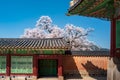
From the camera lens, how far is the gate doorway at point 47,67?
25.3 m

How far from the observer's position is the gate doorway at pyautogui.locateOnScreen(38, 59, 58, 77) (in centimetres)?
2533

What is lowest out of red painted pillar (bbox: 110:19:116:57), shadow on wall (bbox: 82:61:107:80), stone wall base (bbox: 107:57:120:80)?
shadow on wall (bbox: 82:61:107:80)

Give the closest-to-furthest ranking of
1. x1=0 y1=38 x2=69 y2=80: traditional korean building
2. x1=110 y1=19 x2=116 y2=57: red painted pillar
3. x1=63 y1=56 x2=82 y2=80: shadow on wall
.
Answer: x1=110 y1=19 x2=116 y2=57: red painted pillar < x1=0 y1=38 x2=69 y2=80: traditional korean building < x1=63 y1=56 x2=82 y2=80: shadow on wall

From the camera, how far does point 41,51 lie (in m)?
23.1

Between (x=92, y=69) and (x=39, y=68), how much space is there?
18.0 feet

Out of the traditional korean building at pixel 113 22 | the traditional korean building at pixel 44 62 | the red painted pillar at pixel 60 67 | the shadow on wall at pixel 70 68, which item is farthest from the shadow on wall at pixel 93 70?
the traditional korean building at pixel 113 22

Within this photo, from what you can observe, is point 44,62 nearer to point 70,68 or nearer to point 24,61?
point 24,61

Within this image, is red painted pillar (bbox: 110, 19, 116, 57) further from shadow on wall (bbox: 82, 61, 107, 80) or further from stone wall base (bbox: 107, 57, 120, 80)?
shadow on wall (bbox: 82, 61, 107, 80)

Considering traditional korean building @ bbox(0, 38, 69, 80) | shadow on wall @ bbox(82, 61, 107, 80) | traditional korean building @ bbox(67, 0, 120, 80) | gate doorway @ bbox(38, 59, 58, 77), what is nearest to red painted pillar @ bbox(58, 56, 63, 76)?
traditional korean building @ bbox(0, 38, 69, 80)

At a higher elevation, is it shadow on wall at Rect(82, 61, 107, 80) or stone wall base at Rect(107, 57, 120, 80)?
stone wall base at Rect(107, 57, 120, 80)

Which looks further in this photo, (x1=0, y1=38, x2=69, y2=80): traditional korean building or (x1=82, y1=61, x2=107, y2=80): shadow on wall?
(x1=82, y1=61, x2=107, y2=80): shadow on wall

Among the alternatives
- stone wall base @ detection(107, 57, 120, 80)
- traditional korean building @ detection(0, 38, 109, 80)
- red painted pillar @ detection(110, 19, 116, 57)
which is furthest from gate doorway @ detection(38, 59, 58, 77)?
stone wall base @ detection(107, 57, 120, 80)

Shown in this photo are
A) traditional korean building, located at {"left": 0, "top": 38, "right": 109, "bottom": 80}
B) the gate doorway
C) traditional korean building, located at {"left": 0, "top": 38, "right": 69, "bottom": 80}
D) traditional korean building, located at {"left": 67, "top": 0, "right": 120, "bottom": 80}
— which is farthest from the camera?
the gate doorway

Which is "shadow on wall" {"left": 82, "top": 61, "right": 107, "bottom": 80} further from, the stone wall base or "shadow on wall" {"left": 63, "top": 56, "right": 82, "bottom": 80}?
the stone wall base
